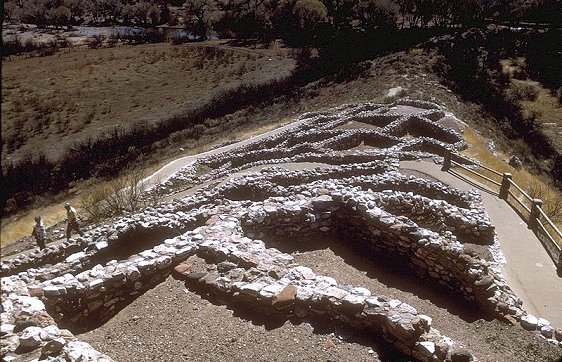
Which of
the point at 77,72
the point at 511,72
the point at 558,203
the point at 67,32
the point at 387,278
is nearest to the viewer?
the point at 387,278

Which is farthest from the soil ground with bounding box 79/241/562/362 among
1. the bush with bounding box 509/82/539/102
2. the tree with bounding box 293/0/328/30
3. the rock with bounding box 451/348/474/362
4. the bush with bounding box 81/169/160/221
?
the tree with bounding box 293/0/328/30

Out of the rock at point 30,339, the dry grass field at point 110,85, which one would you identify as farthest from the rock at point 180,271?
the dry grass field at point 110,85

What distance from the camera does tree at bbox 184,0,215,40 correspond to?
8017 centimetres

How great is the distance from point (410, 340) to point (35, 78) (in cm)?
5491

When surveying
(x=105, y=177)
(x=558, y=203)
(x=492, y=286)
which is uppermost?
(x=492, y=286)

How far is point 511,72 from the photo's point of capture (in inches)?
2023

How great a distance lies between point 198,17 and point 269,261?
79628 millimetres

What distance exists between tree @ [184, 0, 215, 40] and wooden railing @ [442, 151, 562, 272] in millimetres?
65734

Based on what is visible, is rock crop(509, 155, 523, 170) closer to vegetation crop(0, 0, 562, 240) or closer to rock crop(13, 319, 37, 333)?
vegetation crop(0, 0, 562, 240)

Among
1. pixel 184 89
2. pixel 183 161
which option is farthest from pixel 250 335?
pixel 184 89

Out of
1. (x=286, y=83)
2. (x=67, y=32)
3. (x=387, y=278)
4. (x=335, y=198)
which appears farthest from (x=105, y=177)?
(x=67, y=32)

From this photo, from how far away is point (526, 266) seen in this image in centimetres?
1256

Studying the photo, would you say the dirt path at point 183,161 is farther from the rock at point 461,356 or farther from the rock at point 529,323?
the rock at point 461,356

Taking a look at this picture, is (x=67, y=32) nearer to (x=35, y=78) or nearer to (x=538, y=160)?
(x=35, y=78)
